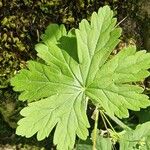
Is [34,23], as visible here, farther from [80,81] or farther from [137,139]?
[137,139]

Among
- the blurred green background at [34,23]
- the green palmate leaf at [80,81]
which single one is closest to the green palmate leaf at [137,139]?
the green palmate leaf at [80,81]

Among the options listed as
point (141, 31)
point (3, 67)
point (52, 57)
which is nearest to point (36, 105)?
point (52, 57)

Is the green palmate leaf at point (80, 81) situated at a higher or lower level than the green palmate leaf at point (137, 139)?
higher

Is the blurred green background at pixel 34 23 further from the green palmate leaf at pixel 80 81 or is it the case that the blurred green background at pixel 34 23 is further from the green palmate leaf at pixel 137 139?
the green palmate leaf at pixel 137 139

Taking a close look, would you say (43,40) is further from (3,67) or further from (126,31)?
(126,31)

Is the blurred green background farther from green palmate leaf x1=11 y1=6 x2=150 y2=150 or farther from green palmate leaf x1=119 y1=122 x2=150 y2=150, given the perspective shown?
green palmate leaf x1=119 y1=122 x2=150 y2=150

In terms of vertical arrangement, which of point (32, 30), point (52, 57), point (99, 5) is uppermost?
point (99, 5)
